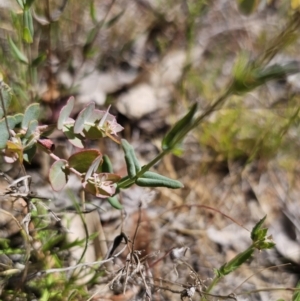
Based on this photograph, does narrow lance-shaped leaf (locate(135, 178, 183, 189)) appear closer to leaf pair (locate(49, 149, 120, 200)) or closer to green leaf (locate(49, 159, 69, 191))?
leaf pair (locate(49, 149, 120, 200))

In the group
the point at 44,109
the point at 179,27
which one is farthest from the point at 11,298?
the point at 179,27

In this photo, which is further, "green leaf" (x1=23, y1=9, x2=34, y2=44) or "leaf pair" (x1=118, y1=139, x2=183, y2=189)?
"green leaf" (x1=23, y1=9, x2=34, y2=44)

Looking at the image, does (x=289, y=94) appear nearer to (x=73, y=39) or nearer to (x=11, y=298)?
(x=73, y=39)

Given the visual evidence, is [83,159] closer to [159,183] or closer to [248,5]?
[159,183]

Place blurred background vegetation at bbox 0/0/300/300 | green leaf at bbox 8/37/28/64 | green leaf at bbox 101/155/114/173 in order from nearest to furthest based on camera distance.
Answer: green leaf at bbox 101/155/114/173 < green leaf at bbox 8/37/28/64 < blurred background vegetation at bbox 0/0/300/300

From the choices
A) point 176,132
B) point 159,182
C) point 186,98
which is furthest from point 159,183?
point 186,98

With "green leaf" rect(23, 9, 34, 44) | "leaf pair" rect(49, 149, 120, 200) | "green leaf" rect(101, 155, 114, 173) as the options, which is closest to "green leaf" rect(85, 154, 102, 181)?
"leaf pair" rect(49, 149, 120, 200)
